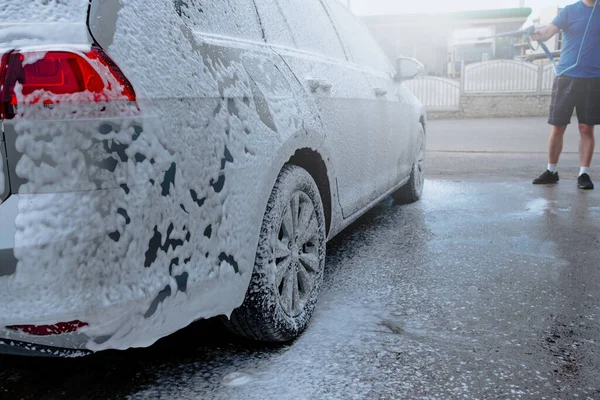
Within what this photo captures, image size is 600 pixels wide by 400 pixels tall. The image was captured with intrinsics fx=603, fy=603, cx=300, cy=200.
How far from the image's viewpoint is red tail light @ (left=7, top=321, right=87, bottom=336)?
155 cm

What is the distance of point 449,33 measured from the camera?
27.8 metres

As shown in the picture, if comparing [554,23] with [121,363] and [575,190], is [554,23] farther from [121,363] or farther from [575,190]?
[121,363]

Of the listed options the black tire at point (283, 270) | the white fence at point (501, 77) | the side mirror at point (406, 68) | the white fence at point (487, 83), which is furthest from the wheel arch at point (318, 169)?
the white fence at point (501, 77)

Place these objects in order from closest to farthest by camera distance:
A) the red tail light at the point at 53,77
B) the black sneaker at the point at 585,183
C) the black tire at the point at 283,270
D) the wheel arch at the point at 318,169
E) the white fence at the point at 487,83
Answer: the red tail light at the point at 53,77
the black tire at the point at 283,270
the wheel arch at the point at 318,169
the black sneaker at the point at 585,183
the white fence at the point at 487,83

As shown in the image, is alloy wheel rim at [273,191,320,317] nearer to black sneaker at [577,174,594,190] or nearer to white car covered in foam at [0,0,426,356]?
white car covered in foam at [0,0,426,356]

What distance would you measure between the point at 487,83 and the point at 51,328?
793 inches

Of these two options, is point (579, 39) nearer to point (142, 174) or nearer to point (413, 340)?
point (413, 340)

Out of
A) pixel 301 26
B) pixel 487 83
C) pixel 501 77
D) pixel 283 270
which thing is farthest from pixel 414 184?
pixel 501 77

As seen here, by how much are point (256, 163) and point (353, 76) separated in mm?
1628

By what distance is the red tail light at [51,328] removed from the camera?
1550mm

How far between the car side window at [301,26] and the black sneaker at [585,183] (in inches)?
142

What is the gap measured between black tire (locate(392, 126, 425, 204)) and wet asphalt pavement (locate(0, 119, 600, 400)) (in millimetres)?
1046

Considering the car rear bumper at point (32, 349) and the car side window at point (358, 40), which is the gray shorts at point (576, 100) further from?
the car rear bumper at point (32, 349)

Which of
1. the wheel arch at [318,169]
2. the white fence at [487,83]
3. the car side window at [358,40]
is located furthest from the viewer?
the white fence at [487,83]
